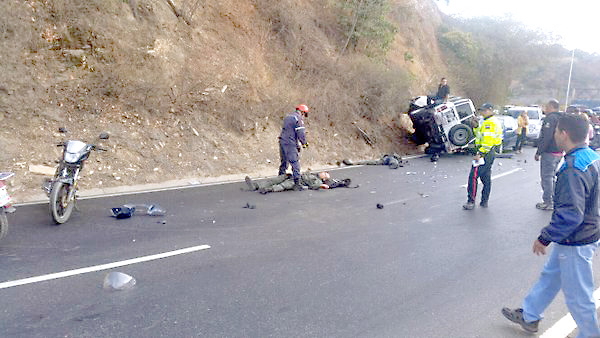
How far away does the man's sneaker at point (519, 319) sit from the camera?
13.5 ft

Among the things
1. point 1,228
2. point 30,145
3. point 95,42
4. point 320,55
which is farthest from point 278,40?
point 1,228

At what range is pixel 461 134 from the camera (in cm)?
1727

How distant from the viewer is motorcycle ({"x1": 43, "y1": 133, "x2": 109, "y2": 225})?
7.15 m

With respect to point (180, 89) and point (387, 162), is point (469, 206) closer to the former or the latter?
point (387, 162)

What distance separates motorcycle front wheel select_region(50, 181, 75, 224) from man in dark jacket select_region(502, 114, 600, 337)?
6411 mm

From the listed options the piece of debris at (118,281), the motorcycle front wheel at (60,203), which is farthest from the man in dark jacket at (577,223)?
the motorcycle front wheel at (60,203)

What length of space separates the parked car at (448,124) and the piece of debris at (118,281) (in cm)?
1453

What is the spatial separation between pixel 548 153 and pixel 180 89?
35.0ft

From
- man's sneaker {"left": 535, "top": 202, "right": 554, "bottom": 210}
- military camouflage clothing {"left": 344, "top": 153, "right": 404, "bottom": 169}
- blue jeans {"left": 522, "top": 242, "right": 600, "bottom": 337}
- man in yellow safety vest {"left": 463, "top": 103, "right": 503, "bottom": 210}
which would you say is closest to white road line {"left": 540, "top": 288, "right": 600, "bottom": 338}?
blue jeans {"left": 522, "top": 242, "right": 600, "bottom": 337}

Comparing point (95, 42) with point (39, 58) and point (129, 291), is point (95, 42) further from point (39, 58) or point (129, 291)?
point (129, 291)

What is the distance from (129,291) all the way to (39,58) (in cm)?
1089

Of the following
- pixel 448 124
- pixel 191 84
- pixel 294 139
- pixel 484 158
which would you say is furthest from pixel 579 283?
pixel 448 124

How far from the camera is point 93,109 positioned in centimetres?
1265

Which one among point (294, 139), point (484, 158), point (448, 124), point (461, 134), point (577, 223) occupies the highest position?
point (294, 139)
